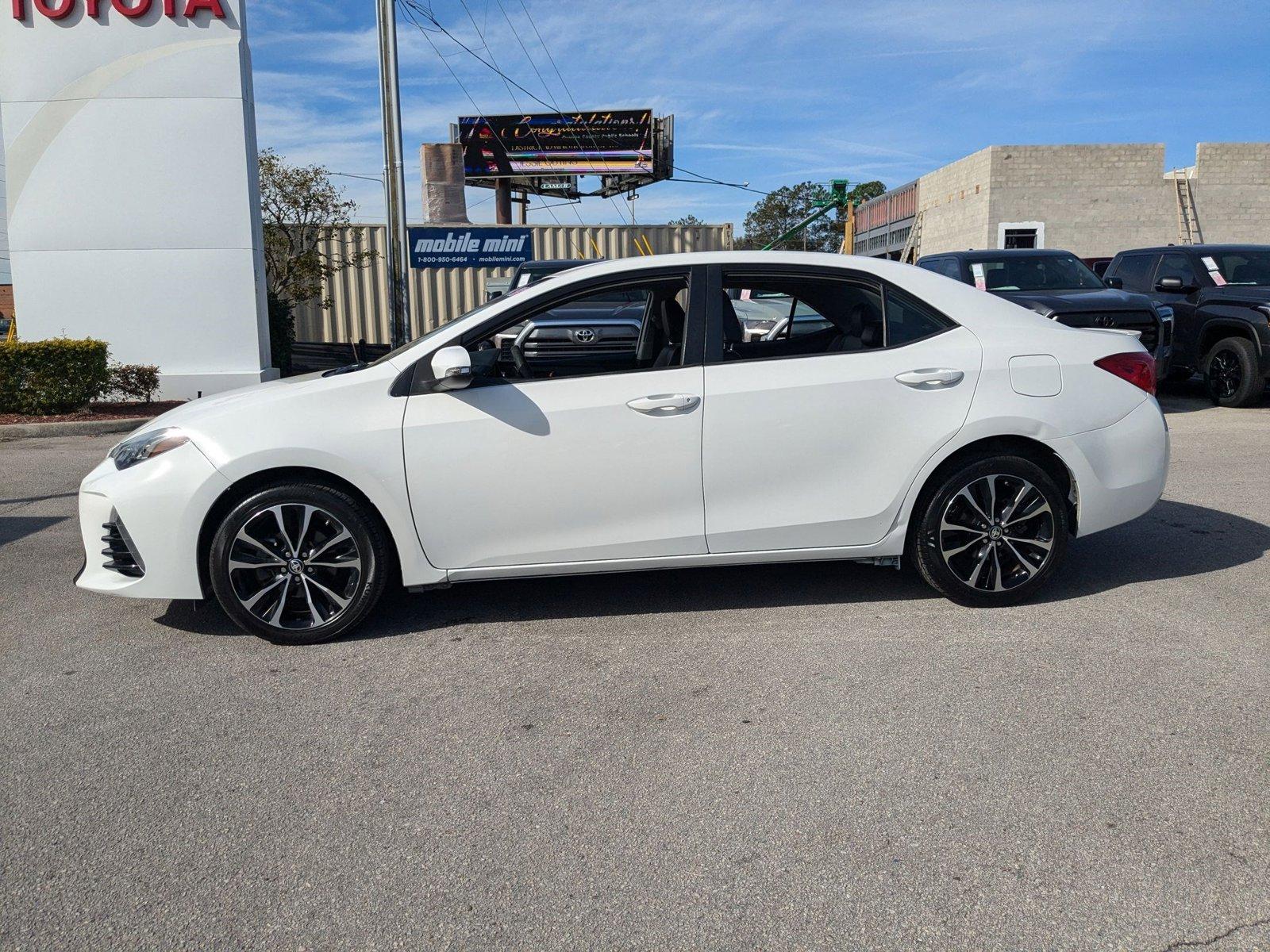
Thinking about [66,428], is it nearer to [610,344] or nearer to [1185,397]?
[610,344]

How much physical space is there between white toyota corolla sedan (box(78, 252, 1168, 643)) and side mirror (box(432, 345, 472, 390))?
12mm

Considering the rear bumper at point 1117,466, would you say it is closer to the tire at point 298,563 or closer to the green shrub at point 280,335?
the tire at point 298,563

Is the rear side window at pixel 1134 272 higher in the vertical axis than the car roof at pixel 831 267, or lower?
higher

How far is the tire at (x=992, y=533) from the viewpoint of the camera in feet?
16.1

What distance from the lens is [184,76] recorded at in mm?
14500

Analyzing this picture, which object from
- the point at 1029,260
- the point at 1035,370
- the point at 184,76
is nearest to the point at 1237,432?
the point at 1029,260

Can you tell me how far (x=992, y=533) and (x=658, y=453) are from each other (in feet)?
5.38

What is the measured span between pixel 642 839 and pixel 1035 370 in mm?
3068

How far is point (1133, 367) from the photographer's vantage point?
5125 millimetres

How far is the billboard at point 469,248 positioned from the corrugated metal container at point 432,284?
0.32 m

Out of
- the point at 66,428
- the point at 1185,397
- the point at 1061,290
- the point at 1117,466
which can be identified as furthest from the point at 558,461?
the point at 1185,397

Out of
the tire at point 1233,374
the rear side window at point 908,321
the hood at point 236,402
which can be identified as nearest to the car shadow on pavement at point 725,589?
the hood at point 236,402

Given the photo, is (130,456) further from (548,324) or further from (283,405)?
(548,324)

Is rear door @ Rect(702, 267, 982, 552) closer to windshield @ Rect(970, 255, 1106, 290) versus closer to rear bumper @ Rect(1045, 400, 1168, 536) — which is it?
rear bumper @ Rect(1045, 400, 1168, 536)
